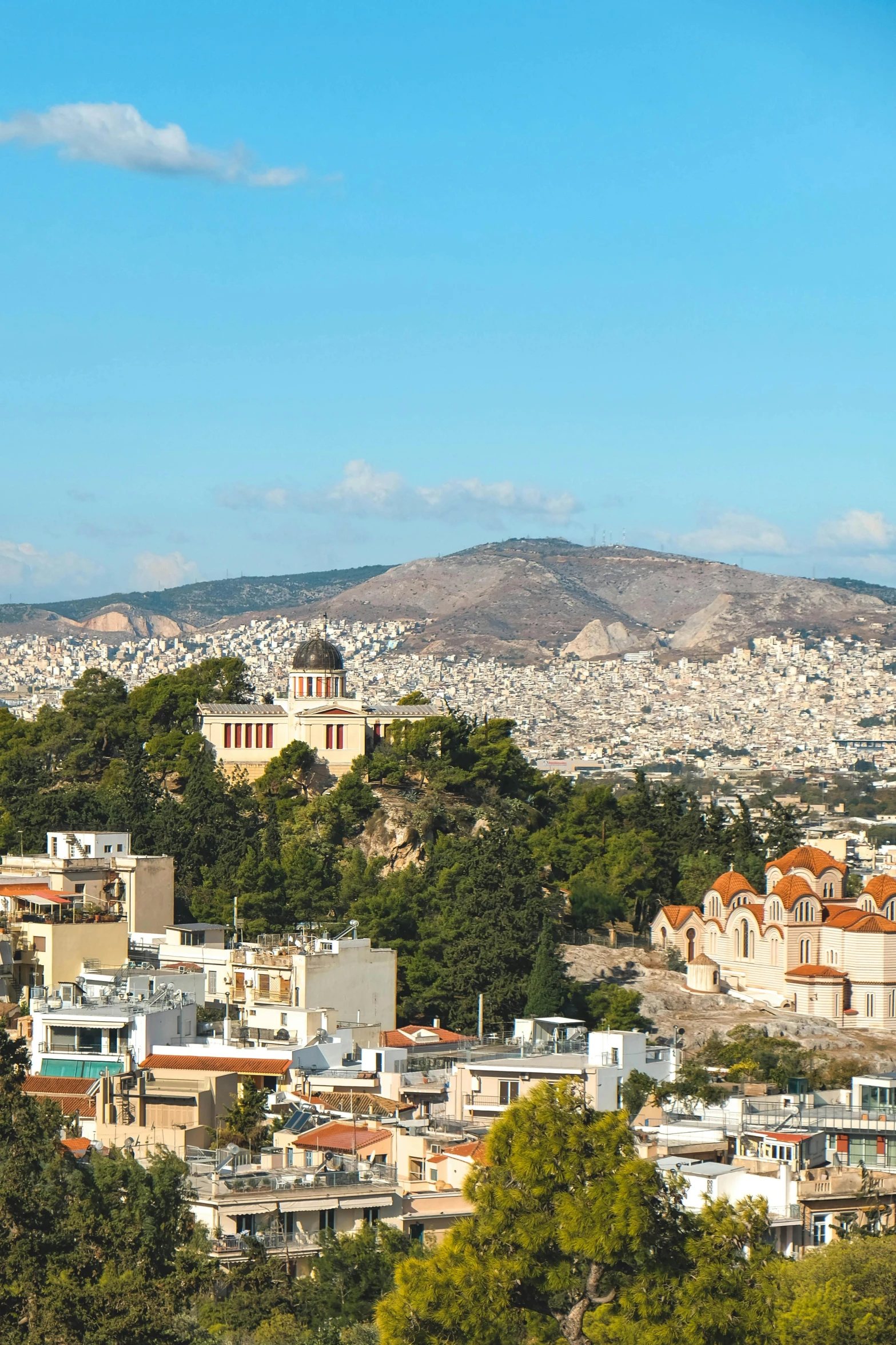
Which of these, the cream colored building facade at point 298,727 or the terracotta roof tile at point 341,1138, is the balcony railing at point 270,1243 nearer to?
the terracotta roof tile at point 341,1138

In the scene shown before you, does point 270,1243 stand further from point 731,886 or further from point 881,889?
point 881,889

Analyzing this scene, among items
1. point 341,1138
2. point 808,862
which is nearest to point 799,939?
point 808,862

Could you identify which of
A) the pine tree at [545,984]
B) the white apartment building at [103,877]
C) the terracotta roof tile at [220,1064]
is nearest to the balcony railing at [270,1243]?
the terracotta roof tile at [220,1064]

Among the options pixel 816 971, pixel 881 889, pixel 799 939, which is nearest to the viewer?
pixel 816 971

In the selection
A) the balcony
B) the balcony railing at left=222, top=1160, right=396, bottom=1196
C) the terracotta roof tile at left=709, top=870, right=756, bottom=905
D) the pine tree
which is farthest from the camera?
the terracotta roof tile at left=709, top=870, right=756, bottom=905

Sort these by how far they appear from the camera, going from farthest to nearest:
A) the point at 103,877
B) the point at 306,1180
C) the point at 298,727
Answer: the point at 298,727 < the point at 103,877 < the point at 306,1180

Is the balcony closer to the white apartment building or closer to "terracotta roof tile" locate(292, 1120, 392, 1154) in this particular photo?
"terracotta roof tile" locate(292, 1120, 392, 1154)

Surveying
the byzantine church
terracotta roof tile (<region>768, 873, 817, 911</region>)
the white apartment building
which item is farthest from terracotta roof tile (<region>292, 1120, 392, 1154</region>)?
terracotta roof tile (<region>768, 873, 817, 911</region>)
